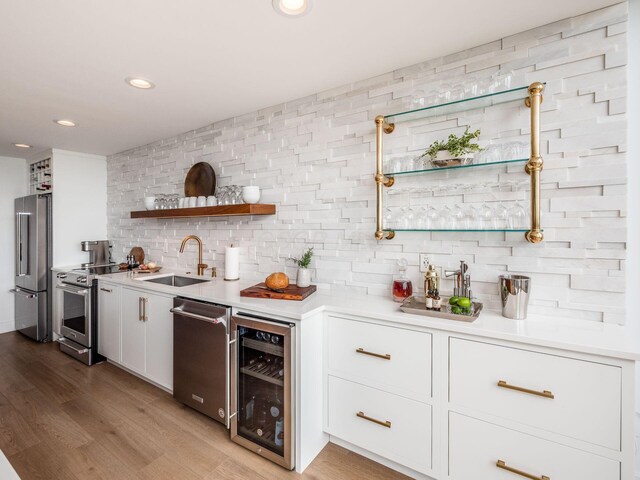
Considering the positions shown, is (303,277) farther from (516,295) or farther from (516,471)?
(516,471)

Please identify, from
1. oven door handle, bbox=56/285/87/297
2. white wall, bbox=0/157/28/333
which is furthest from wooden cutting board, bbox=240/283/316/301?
white wall, bbox=0/157/28/333

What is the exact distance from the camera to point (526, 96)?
168 centimetres

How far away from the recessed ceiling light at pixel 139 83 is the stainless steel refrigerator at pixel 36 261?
256 cm

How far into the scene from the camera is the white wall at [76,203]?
12.8 ft

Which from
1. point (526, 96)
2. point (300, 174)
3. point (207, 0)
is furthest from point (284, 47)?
point (526, 96)

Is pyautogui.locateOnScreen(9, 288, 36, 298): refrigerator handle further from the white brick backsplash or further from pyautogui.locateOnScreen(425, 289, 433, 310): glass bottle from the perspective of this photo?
pyautogui.locateOnScreen(425, 289, 433, 310): glass bottle

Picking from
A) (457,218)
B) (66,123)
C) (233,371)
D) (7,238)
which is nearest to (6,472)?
(233,371)

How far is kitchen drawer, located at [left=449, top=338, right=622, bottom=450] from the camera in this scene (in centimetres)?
124

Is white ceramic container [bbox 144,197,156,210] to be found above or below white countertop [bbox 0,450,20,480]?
above

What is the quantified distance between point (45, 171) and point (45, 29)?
3.20 meters

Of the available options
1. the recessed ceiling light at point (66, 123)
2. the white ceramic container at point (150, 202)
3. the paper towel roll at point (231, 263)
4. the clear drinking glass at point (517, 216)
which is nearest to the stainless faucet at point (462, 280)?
the clear drinking glass at point (517, 216)

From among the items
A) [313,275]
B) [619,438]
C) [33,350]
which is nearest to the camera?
[619,438]

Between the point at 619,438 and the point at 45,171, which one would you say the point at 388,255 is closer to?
the point at 619,438

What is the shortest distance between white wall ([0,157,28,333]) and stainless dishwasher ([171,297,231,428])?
142 inches
